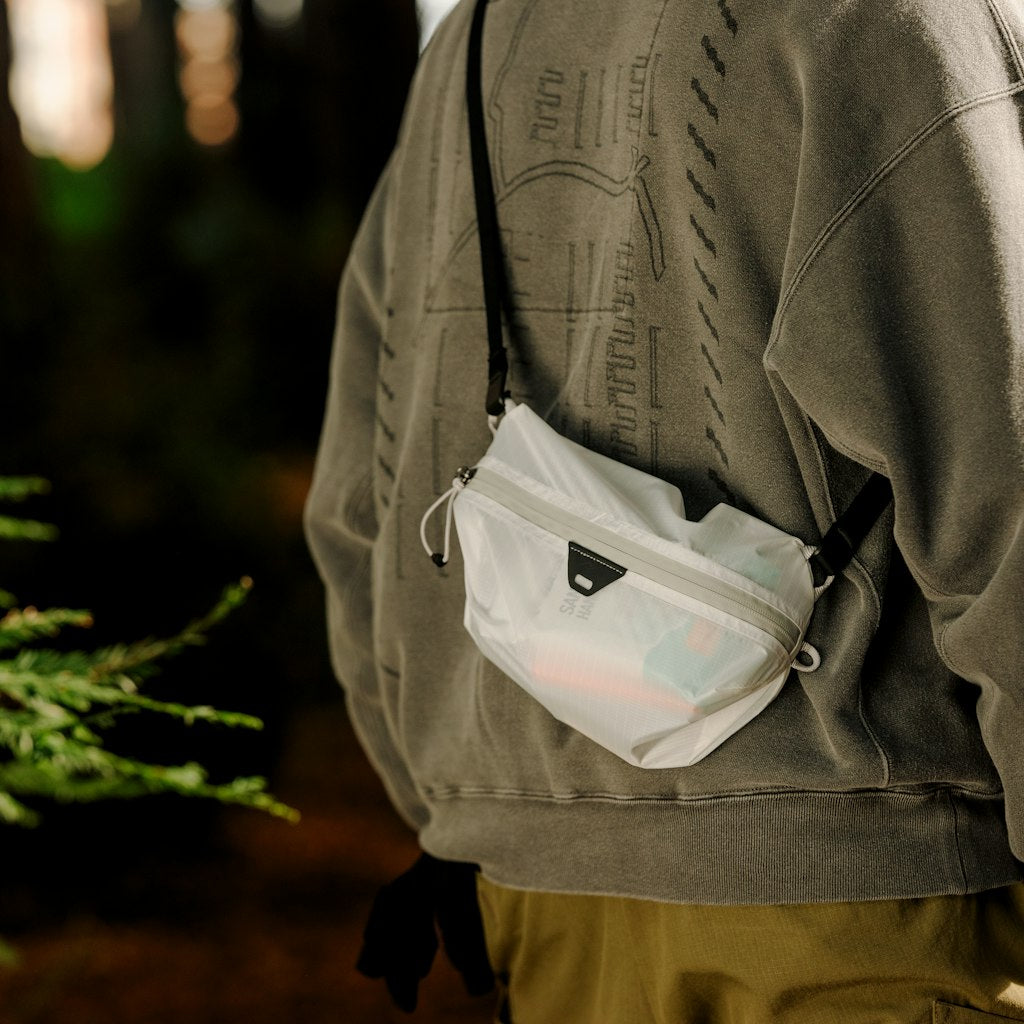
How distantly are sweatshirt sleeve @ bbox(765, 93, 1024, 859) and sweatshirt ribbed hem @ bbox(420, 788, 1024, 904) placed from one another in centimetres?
5

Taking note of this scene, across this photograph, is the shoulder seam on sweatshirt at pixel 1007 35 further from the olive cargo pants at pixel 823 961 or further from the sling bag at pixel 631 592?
the olive cargo pants at pixel 823 961

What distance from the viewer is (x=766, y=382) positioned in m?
0.65

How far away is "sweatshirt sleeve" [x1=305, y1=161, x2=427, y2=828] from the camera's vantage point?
1.02 meters

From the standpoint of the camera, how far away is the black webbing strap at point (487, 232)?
0.78m

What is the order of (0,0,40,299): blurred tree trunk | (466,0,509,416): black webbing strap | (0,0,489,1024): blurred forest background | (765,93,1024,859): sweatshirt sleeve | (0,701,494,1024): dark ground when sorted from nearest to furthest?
(765,93,1024,859): sweatshirt sleeve → (466,0,509,416): black webbing strap → (0,701,494,1024): dark ground → (0,0,489,1024): blurred forest background → (0,0,40,299): blurred tree trunk

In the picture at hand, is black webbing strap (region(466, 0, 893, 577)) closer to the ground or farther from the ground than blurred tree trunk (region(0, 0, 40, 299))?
farther from the ground

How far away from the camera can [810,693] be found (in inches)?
25.3

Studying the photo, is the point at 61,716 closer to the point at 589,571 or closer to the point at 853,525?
the point at 589,571

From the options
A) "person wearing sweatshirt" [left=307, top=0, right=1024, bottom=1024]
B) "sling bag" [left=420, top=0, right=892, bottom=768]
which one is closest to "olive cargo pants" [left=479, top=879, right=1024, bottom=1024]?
"person wearing sweatshirt" [left=307, top=0, right=1024, bottom=1024]

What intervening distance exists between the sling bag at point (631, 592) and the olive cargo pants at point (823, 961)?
123 millimetres

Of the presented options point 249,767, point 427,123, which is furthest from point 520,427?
point 249,767

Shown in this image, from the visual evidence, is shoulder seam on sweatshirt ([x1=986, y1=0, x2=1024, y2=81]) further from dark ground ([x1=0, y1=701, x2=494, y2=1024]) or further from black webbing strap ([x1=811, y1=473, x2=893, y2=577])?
dark ground ([x1=0, y1=701, x2=494, y2=1024])

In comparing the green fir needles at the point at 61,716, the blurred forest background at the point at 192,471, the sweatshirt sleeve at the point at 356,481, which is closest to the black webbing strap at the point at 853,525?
the green fir needles at the point at 61,716

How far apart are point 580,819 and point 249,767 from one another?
72.4 inches
